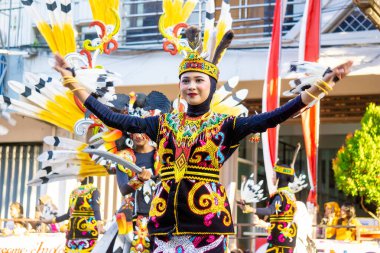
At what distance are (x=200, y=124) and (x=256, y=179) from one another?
13.1 meters

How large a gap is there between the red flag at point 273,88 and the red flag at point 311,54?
0.47 metres

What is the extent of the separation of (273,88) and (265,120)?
25.8 feet

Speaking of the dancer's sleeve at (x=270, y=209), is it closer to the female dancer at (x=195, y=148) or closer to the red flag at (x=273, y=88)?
the red flag at (x=273, y=88)

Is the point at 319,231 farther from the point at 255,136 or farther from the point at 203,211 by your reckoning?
the point at 203,211

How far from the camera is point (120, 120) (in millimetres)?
4316

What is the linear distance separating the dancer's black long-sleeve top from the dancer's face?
0.11 m

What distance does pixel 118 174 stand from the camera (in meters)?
6.37

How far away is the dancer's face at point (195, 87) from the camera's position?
421 cm

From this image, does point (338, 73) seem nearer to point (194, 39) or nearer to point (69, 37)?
point (194, 39)

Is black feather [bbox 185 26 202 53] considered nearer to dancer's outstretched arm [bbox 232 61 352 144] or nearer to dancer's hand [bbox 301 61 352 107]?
dancer's outstretched arm [bbox 232 61 352 144]

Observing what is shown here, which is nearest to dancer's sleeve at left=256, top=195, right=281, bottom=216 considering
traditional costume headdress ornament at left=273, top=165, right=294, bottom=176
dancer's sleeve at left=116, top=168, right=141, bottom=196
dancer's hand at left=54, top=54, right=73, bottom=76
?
traditional costume headdress ornament at left=273, top=165, right=294, bottom=176

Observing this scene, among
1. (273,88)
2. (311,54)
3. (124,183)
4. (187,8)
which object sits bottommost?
(124,183)

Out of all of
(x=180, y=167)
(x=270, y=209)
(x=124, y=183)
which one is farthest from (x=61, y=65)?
(x=270, y=209)

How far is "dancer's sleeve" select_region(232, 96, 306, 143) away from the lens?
397cm
